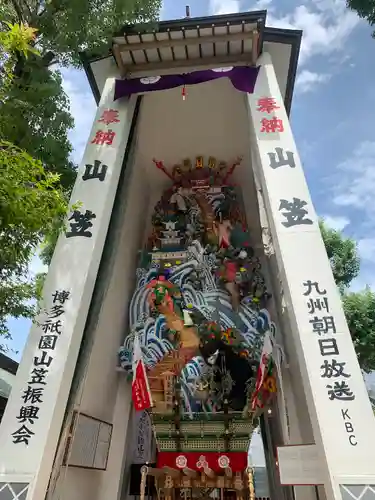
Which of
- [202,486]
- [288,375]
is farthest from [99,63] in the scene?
[202,486]

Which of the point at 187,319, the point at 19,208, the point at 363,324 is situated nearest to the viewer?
the point at 19,208

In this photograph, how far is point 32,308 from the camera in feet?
12.1

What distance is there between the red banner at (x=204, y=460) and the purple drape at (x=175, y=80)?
5.33m

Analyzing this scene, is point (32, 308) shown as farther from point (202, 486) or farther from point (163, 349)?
point (202, 486)

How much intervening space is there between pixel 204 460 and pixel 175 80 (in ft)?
18.3

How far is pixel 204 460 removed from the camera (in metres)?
5.79

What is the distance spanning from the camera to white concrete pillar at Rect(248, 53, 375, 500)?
11.2 ft

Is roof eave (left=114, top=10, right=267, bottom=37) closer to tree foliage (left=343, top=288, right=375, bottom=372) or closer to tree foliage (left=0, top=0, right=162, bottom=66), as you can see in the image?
tree foliage (left=0, top=0, right=162, bottom=66)

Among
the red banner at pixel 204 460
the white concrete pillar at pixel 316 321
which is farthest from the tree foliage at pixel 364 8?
the red banner at pixel 204 460

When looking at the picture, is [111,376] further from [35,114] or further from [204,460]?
[35,114]

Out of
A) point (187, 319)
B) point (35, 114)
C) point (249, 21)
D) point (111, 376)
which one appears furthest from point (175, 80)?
point (111, 376)

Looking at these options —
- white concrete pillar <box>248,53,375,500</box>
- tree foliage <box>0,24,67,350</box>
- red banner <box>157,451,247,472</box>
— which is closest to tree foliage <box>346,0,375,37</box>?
white concrete pillar <box>248,53,375,500</box>

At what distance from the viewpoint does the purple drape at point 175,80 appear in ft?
20.6

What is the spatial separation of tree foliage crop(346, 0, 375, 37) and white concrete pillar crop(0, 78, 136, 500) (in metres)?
3.31
